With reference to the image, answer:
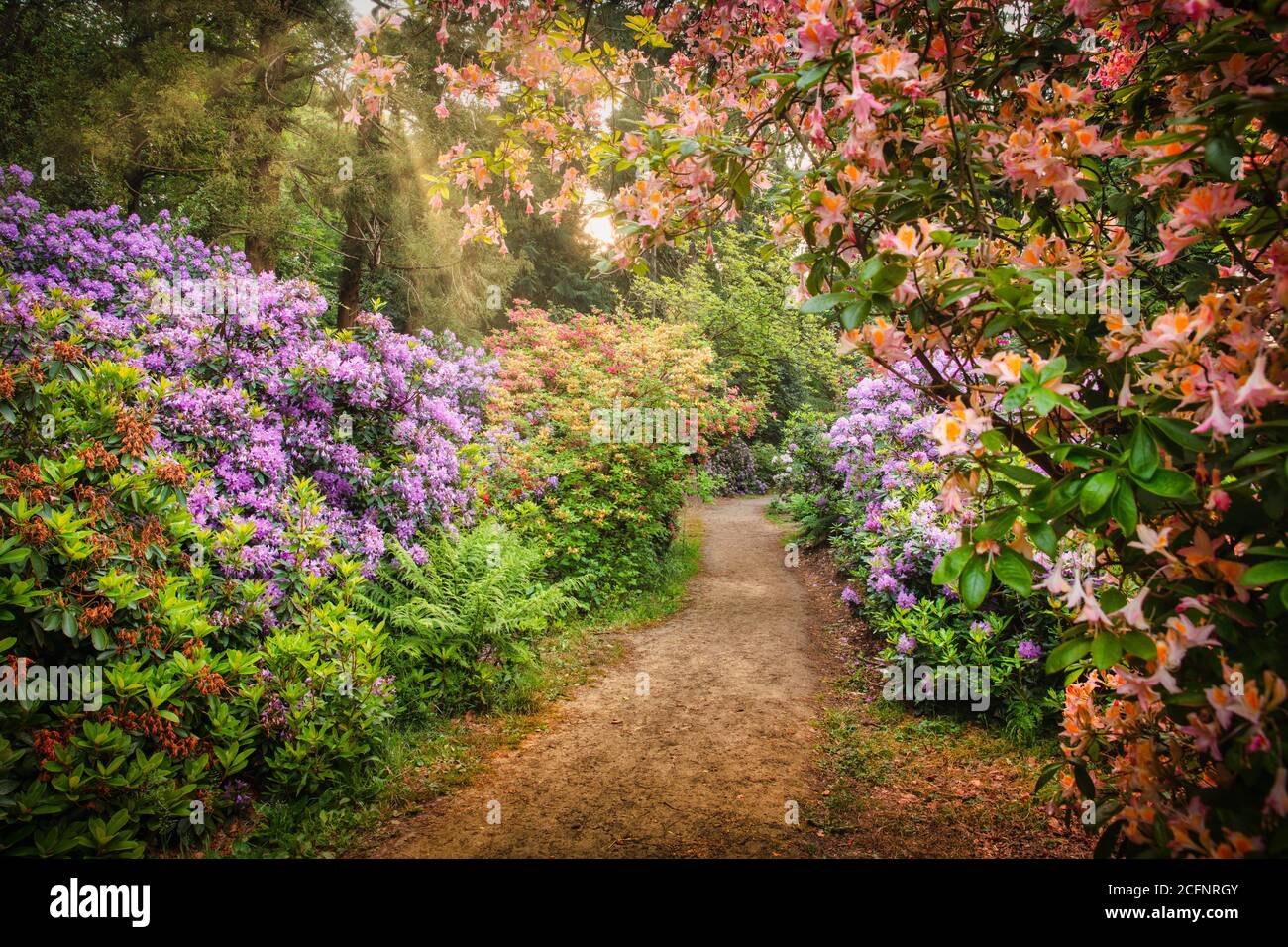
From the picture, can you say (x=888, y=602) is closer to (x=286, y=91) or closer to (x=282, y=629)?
(x=282, y=629)

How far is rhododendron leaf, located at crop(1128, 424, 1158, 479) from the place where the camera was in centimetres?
110

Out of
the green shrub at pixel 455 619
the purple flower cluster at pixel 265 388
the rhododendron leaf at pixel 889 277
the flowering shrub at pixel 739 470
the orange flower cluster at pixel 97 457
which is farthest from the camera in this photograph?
the flowering shrub at pixel 739 470

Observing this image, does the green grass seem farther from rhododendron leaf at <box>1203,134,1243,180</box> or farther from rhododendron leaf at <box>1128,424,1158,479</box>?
rhododendron leaf at <box>1203,134,1243,180</box>

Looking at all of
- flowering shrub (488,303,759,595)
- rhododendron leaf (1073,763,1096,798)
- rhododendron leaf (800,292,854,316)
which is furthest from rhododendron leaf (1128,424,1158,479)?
flowering shrub (488,303,759,595)

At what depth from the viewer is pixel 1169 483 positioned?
108 centimetres

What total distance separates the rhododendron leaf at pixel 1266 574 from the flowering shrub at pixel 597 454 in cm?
547

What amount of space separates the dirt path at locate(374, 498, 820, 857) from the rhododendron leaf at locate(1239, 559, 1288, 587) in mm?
2478

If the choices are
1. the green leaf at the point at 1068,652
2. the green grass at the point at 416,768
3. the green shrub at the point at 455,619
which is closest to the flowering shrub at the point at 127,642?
the green grass at the point at 416,768

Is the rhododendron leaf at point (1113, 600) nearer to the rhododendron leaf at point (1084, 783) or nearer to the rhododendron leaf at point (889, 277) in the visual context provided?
the rhododendron leaf at point (1084, 783)

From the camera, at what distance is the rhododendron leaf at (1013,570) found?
3.87 ft

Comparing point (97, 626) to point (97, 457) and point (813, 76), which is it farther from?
point (813, 76)

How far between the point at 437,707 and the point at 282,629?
4.00 feet

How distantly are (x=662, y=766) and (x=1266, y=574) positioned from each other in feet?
10.6
